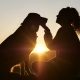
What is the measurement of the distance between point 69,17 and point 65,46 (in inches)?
36.8

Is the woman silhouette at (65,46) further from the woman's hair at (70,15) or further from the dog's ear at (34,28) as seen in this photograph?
the dog's ear at (34,28)

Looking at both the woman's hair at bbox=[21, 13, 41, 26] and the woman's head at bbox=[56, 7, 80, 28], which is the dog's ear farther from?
the woman's head at bbox=[56, 7, 80, 28]

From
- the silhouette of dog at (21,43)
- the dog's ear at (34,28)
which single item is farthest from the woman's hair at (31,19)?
the dog's ear at (34,28)

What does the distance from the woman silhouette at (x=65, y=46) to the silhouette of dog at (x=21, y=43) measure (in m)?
0.66

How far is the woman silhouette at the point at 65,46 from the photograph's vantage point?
17.1 ft

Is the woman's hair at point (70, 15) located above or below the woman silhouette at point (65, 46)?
above

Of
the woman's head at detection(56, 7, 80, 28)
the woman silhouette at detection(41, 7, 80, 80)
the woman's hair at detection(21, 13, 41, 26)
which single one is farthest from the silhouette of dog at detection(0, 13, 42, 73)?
the woman's head at detection(56, 7, 80, 28)

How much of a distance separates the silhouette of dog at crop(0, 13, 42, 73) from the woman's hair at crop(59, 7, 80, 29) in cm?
97

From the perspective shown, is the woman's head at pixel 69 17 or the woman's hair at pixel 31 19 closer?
the woman's head at pixel 69 17

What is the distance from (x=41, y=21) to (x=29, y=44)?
880 mm

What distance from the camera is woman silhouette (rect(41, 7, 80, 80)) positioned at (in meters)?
5.20

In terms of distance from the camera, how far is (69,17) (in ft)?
20.4

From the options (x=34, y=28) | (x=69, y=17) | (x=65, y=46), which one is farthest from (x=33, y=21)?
(x=65, y=46)

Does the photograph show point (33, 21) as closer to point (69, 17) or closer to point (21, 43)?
point (21, 43)
